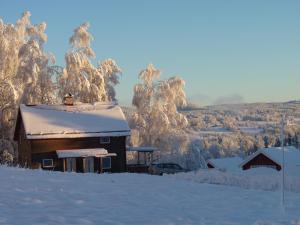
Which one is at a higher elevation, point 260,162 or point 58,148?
point 58,148

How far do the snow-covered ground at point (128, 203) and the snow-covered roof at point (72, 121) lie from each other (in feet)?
78.4

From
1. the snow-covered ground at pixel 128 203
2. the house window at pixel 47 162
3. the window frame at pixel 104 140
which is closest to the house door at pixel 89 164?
the window frame at pixel 104 140

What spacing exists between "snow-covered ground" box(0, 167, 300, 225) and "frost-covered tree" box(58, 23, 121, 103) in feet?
107

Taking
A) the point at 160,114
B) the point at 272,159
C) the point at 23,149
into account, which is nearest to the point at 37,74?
the point at 23,149

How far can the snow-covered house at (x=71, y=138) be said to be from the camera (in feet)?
134

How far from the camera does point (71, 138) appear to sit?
41.8 metres

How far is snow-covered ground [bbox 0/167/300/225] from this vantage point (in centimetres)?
1107

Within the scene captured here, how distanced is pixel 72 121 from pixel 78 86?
7.33m

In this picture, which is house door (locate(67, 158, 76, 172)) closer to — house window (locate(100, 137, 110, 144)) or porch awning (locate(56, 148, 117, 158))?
porch awning (locate(56, 148, 117, 158))

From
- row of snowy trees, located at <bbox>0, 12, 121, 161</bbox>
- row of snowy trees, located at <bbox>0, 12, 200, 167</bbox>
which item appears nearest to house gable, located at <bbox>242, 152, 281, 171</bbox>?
row of snowy trees, located at <bbox>0, 12, 200, 167</bbox>

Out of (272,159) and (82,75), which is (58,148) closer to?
(82,75)

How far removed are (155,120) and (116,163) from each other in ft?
44.7

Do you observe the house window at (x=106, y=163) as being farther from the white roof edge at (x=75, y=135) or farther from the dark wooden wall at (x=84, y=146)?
the white roof edge at (x=75, y=135)

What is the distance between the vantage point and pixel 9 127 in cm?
4716
